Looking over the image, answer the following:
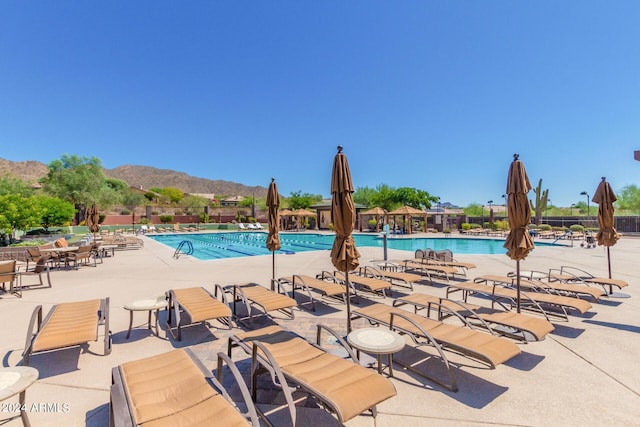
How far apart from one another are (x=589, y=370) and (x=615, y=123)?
2585 cm

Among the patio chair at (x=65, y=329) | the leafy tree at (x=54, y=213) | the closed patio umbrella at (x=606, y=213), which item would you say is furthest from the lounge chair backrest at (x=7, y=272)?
the leafy tree at (x=54, y=213)

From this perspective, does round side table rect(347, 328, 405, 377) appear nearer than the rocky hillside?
Yes

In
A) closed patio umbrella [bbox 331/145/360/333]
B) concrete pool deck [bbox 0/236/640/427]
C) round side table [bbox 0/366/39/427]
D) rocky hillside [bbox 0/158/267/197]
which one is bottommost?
concrete pool deck [bbox 0/236/640/427]

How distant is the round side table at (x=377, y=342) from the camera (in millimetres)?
2633

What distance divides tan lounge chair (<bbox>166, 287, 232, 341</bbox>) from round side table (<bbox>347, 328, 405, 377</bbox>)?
2.00m

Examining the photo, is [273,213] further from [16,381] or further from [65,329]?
[16,381]

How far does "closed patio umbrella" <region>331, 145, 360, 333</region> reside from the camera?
3602mm

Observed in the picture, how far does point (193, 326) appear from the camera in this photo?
455 centimetres

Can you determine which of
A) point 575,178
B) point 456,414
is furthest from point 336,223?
point 575,178

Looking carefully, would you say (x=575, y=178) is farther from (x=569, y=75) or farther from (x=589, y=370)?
(x=589, y=370)

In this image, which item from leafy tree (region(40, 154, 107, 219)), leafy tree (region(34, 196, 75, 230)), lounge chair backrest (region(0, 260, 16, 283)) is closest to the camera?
lounge chair backrest (region(0, 260, 16, 283))

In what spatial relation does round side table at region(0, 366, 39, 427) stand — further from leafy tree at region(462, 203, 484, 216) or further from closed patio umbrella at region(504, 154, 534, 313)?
leafy tree at region(462, 203, 484, 216)

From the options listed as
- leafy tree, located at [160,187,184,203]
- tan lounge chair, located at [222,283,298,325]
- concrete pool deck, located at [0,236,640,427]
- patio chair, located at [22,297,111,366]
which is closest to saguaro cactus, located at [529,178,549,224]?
concrete pool deck, located at [0,236,640,427]

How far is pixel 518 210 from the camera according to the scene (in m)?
4.36
